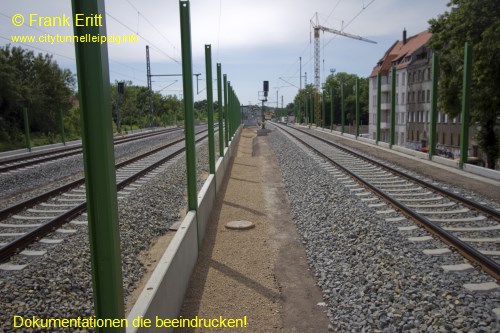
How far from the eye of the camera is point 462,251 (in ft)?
18.6

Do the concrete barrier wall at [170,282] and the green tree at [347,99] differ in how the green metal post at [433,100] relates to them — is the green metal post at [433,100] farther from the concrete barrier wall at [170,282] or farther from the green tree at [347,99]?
the green tree at [347,99]

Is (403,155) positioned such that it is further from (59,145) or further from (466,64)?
(59,145)

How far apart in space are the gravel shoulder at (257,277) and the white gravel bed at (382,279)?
27 centimetres

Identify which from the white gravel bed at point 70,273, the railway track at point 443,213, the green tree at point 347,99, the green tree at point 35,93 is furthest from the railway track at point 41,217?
the green tree at point 347,99

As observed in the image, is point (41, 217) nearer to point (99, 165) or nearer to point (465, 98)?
point (99, 165)

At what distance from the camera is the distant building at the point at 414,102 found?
53469 mm

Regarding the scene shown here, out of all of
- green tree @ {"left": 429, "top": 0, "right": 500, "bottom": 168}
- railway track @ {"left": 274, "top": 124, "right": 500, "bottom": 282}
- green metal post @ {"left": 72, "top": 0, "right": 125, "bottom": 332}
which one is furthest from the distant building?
green metal post @ {"left": 72, "top": 0, "right": 125, "bottom": 332}

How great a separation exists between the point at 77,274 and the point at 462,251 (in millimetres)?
Result: 5155

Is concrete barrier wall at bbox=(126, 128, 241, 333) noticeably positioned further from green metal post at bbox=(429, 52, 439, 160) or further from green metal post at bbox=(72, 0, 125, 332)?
green metal post at bbox=(429, 52, 439, 160)

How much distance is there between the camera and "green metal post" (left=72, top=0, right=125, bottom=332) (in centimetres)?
267

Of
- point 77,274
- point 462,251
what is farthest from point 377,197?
point 77,274

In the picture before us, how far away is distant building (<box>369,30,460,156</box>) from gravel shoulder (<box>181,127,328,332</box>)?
161ft

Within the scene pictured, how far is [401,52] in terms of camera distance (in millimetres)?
74250

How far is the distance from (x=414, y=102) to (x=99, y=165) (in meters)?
66.9
